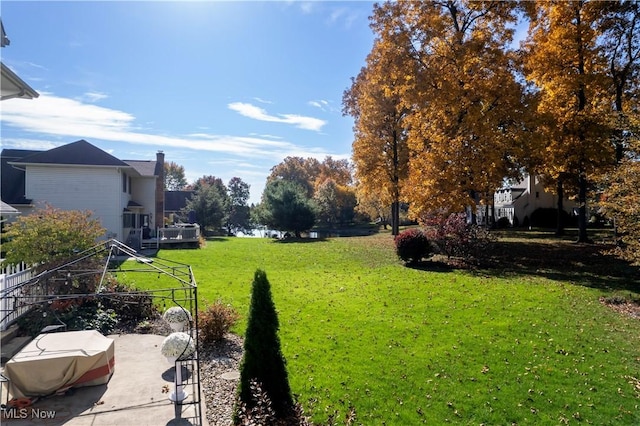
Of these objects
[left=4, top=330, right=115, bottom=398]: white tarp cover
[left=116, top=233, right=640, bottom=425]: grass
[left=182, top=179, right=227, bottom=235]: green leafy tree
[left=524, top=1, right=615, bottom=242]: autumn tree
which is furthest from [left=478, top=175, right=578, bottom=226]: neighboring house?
[left=4, top=330, right=115, bottom=398]: white tarp cover

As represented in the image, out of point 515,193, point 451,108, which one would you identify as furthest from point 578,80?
point 515,193

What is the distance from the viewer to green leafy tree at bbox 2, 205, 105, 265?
37.8 feet

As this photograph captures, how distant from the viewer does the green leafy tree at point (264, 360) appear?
5898 millimetres

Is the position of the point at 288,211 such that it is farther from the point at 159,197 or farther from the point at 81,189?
the point at 81,189

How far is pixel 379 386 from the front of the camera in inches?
278

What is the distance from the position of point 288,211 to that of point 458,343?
25845 millimetres

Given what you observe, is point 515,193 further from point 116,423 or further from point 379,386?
point 116,423

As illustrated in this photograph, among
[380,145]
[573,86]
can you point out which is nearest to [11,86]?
[573,86]

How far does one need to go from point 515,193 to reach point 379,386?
41.2 metres

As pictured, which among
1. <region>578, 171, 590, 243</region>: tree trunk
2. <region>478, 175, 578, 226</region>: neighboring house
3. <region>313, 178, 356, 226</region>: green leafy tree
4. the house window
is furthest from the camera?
<region>313, 178, 356, 226</region>: green leafy tree

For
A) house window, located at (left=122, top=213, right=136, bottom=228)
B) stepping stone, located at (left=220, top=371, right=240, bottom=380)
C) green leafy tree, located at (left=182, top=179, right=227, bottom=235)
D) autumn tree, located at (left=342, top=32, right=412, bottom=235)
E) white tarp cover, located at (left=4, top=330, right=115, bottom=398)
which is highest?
autumn tree, located at (left=342, top=32, right=412, bottom=235)

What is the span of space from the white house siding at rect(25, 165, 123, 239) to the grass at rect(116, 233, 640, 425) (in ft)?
40.9

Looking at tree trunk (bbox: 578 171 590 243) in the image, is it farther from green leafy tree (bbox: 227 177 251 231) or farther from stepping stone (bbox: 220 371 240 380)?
green leafy tree (bbox: 227 177 251 231)

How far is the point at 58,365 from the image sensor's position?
621cm
